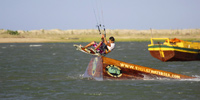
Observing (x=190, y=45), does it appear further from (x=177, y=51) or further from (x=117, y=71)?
(x=117, y=71)

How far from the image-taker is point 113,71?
19375 mm

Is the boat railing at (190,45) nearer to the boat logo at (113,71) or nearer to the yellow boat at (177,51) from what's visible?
the yellow boat at (177,51)

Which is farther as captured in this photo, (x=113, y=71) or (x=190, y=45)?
(x=190, y=45)

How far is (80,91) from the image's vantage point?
17.2 metres

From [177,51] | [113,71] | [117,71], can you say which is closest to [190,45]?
[177,51]

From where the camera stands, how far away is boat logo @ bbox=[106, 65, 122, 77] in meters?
19.2

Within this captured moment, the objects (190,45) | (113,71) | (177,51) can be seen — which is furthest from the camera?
Result: (190,45)

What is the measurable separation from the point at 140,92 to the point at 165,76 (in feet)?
12.0

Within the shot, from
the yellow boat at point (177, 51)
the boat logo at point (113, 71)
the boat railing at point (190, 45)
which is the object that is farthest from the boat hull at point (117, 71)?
the boat railing at point (190, 45)

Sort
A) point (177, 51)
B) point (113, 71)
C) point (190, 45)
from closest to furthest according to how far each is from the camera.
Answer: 1. point (113, 71)
2. point (177, 51)
3. point (190, 45)

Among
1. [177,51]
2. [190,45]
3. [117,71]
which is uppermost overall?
[117,71]

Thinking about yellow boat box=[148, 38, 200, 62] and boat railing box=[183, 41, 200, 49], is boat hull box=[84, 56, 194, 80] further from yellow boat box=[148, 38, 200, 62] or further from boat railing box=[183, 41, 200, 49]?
boat railing box=[183, 41, 200, 49]

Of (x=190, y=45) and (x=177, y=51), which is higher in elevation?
(x=190, y=45)

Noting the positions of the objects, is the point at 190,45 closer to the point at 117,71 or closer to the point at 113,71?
the point at 117,71
